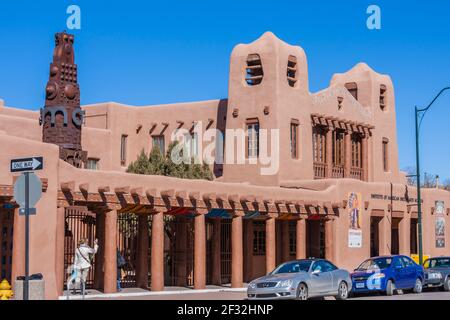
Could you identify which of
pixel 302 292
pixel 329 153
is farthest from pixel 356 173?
pixel 302 292

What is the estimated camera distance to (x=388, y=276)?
95.5 ft

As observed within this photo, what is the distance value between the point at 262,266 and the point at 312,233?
3.39 meters

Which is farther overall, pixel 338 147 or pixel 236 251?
pixel 338 147

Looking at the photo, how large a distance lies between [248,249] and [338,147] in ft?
Answer: 37.4

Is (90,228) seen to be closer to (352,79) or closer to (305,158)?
(305,158)

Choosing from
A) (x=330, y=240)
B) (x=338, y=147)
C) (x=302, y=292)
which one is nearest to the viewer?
(x=302, y=292)

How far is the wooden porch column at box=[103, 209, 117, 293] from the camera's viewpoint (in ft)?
93.0

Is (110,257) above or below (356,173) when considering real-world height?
below

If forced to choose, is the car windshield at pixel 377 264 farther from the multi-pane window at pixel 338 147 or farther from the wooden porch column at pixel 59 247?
the multi-pane window at pixel 338 147

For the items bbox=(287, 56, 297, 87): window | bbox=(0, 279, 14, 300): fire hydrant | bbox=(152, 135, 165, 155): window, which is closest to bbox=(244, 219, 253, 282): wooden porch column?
bbox=(287, 56, 297, 87): window

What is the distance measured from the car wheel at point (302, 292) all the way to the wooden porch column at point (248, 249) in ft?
38.8

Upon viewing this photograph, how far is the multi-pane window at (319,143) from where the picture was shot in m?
44.7

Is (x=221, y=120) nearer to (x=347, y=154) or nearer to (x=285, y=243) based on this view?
(x=347, y=154)
